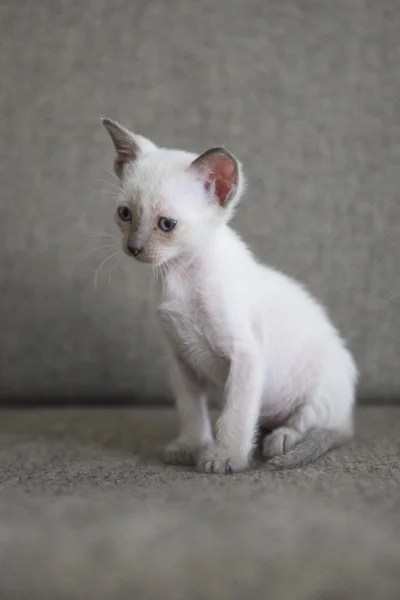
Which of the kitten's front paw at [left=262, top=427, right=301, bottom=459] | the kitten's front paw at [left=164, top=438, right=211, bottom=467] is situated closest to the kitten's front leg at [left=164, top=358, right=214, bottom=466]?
the kitten's front paw at [left=164, top=438, right=211, bottom=467]

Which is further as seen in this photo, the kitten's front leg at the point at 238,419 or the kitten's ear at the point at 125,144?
the kitten's ear at the point at 125,144

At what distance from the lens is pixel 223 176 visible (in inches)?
46.9

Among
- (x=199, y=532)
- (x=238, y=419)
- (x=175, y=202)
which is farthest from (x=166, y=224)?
(x=199, y=532)

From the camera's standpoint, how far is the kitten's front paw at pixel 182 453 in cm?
122

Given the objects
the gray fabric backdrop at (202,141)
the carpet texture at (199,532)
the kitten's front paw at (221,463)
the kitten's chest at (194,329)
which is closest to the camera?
the carpet texture at (199,532)

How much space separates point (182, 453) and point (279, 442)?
0.55 ft

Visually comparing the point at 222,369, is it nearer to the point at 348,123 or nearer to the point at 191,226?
the point at 191,226

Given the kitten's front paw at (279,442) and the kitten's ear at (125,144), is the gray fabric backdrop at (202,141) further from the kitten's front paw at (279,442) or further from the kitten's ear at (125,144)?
the kitten's front paw at (279,442)

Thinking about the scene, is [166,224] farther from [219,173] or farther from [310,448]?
[310,448]

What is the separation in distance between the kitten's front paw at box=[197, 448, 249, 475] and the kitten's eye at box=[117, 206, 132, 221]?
415mm

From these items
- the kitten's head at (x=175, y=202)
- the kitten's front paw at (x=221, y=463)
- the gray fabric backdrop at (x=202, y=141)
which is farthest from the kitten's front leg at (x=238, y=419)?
the gray fabric backdrop at (x=202, y=141)

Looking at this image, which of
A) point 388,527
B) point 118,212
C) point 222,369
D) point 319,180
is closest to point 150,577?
point 388,527

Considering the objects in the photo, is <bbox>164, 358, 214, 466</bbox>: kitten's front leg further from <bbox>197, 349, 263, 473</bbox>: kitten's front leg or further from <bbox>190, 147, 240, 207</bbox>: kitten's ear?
<bbox>190, 147, 240, 207</bbox>: kitten's ear

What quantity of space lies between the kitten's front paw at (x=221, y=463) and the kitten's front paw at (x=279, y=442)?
0.08 meters
